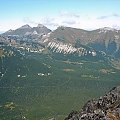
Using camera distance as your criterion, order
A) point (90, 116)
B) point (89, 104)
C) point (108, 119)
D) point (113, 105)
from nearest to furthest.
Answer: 1. point (108, 119)
2. point (90, 116)
3. point (113, 105)
4. point (89, 104)

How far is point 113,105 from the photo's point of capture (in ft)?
408

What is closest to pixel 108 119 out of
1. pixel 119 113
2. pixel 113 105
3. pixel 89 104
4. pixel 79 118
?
pixel 119 113

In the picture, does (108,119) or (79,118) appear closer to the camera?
(108,119)

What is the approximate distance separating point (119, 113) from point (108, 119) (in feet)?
22.3

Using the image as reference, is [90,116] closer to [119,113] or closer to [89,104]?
[119,113]

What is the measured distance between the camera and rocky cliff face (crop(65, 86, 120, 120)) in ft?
323

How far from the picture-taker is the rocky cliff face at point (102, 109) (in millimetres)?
98438

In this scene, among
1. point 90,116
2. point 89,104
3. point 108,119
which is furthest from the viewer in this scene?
point 89,104

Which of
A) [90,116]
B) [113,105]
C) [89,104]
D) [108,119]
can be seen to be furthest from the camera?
[89,104]

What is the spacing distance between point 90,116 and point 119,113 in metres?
8.93

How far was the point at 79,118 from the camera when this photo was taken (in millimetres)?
108125

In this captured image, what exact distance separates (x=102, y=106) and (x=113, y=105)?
631 cm

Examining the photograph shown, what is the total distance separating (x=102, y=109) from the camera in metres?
119

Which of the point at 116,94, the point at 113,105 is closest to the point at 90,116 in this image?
the point at 113,105
